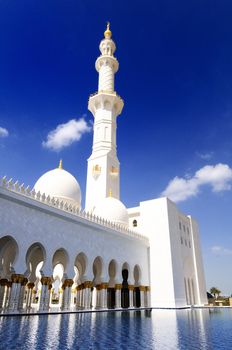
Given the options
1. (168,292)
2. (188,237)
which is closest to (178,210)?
(188,237)

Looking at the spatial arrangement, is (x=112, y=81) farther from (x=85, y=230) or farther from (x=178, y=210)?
(x=85, y=230)

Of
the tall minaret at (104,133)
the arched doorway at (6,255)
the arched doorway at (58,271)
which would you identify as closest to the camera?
the arched doorway at (6,255)

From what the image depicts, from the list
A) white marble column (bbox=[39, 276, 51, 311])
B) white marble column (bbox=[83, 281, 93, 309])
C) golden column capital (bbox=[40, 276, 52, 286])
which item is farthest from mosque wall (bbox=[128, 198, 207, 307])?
golden column capital (bbox=[40, 276, 52, 286])

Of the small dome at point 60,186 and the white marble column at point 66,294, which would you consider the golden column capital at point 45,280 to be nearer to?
the white marble column at point 66,294

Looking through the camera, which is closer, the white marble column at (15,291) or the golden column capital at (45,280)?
the white marble column at (15,291)

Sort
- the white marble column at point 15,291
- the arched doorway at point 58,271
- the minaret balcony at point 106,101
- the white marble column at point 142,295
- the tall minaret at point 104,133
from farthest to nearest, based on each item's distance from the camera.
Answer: the minaret balcony at point 106,101 < the tall minaret at point 104,133 < the white marble column at point 142,295 < the arched doorway at point 58,271 < the white marble column at point 15,291

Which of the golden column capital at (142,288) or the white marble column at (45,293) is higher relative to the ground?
the golden column capital at (142,288)

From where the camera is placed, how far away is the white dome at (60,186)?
1919 cm

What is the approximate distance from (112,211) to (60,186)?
15.6ft

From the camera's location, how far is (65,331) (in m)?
7.31

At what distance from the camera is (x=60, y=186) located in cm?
1938

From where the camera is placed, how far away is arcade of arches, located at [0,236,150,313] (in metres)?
12.6

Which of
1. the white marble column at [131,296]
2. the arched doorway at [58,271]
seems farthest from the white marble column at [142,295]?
the arched doorway at [58,271]

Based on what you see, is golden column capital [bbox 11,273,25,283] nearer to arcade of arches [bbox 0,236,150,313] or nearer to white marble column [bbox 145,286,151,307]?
arcade of arches [bbox 0,236,150,313]
